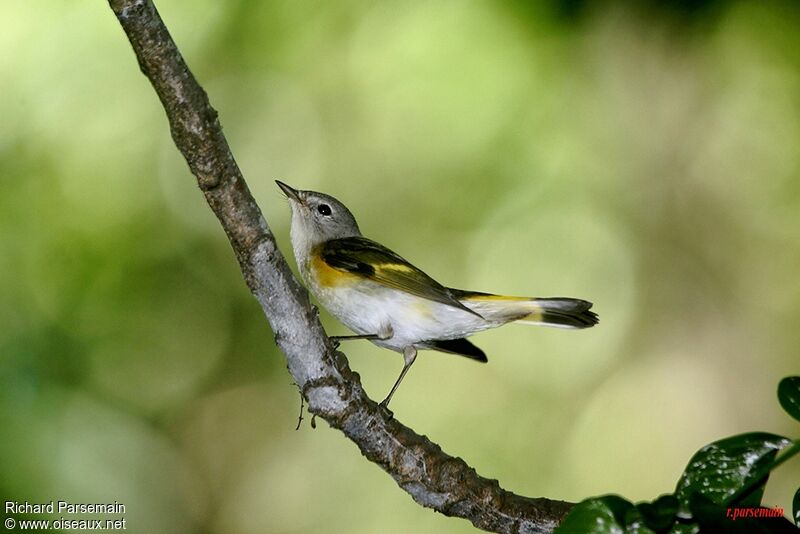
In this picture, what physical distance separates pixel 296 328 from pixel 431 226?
4.06 meters

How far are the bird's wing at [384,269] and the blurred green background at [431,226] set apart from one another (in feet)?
7.13

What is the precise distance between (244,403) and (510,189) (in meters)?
2.73

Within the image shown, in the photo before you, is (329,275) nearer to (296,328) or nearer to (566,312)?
(566,312)

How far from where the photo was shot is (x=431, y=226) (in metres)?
6.75

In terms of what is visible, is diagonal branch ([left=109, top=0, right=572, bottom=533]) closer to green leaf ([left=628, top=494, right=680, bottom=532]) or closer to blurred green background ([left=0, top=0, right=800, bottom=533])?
green leaf ([left=628, top=494, right=680, bottom=532])

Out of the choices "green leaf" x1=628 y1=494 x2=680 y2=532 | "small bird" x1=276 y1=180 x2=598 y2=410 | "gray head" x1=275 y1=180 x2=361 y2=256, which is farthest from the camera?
"gray head" x1=275 y1=180 x2=361 y2=256

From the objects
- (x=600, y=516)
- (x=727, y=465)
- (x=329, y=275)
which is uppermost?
(x=329, y=275)

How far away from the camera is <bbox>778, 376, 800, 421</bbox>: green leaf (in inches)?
62.4

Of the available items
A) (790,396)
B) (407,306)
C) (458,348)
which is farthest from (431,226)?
(790,396)

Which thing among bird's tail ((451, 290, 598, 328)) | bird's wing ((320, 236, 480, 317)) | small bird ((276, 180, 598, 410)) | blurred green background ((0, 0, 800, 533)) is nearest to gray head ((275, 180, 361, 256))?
bird's wing ((320, 236, 480, 317))

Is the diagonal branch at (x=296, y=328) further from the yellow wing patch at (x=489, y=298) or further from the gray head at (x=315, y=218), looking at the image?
the gray head at (x=315, y=218)

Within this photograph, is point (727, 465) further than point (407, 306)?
No

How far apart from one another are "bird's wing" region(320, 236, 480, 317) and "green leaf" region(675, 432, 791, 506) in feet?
7.57

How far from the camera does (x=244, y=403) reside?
6285 mm
